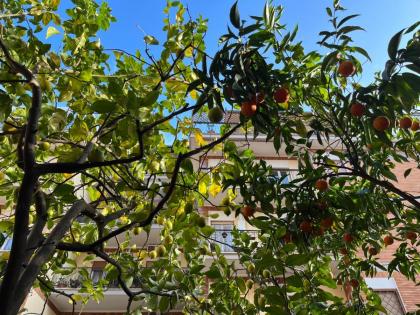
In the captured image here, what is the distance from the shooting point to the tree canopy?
167cm

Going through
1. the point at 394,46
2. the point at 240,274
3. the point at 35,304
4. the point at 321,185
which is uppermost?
the point at 394,46

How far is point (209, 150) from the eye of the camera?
263 cm

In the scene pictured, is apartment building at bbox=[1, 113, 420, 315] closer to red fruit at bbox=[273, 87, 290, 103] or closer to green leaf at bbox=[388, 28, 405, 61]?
red fruit at bbox=[273, 87, 290, 103]

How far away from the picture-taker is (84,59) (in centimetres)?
315

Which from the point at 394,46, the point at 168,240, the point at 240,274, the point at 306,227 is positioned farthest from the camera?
the point at 240,274

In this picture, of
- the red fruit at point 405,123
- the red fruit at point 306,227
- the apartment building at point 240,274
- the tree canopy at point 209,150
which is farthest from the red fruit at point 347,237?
the apartment building at point 240,274

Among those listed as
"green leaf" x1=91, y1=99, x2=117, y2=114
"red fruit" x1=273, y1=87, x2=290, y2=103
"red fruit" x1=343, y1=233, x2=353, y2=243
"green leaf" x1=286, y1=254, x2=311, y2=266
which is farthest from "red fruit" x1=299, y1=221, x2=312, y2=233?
"green leaf" x1=91, y1=99, x2=117, y2=114

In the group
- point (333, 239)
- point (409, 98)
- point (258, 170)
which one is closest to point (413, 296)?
point (333, 239)

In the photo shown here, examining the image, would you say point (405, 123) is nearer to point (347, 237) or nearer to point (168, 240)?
point (347, 237)

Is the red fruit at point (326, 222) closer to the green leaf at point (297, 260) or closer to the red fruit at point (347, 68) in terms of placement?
the red fruit at point (347, 68)

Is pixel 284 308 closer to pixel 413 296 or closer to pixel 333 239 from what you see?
pixel 333 239

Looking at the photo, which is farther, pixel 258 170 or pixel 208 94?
pixel 258 170

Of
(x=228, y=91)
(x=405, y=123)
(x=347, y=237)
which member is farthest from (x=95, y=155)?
(x=405, y=123)

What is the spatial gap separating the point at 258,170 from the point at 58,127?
1.54m
